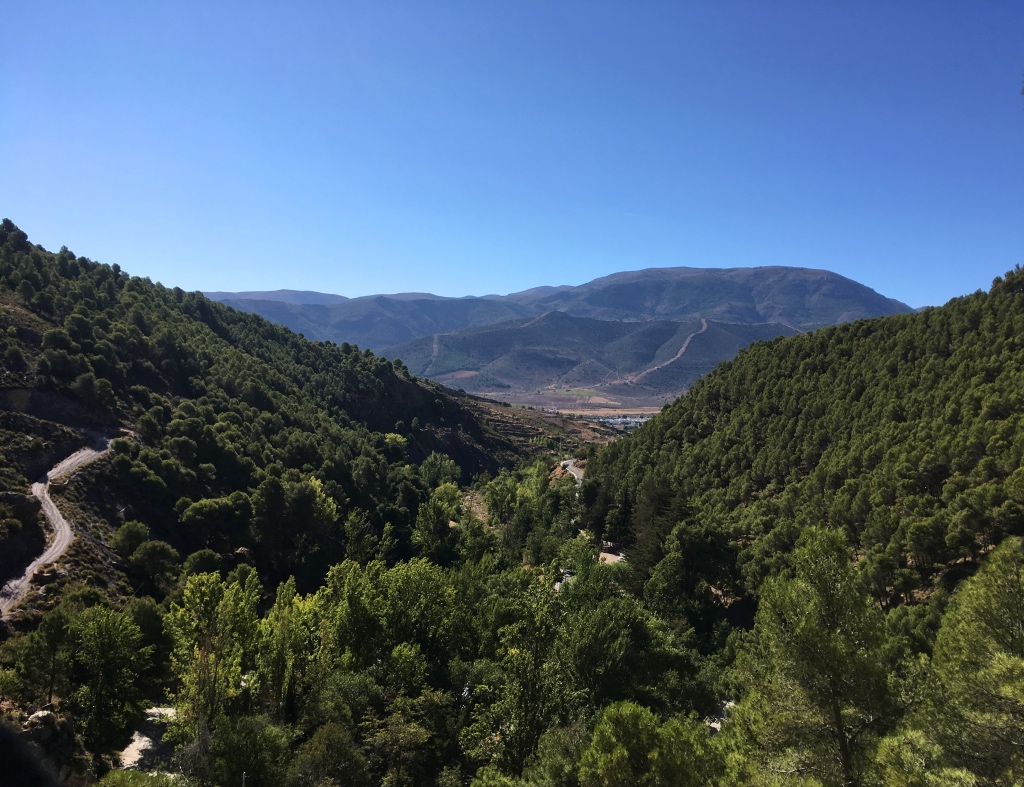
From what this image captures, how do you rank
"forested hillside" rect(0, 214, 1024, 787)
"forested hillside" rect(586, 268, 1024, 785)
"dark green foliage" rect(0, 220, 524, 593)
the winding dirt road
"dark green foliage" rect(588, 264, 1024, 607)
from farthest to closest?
"dark green foliage" rect(0, 220, 524, 593), "dark green foliage" rect(588, 264, 1024, 607), the winding dirt road, "forested hillside" rect(0, 214, 1024, 787), "forested hillside" rect(586, 268, 1024, 785)

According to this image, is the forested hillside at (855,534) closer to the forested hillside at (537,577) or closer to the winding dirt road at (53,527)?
the forested hillside at (537,577)

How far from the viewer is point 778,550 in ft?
172

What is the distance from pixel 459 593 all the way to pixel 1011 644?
34.0 meters

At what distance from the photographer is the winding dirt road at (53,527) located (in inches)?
1567

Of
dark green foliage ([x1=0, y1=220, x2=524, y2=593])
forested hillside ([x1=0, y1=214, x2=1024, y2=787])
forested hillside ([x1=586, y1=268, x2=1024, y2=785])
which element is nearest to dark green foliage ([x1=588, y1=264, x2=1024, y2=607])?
forested hillside ([x1=586, y1=268, x2=1024, y2=785])

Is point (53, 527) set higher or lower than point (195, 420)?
lower

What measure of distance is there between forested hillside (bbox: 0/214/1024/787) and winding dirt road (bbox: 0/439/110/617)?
1.29 meters

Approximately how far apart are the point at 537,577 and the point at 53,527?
43.8 metres

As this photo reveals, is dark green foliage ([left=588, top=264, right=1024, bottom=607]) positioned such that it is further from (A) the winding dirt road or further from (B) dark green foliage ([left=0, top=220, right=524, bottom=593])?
(A) the winding dirt road

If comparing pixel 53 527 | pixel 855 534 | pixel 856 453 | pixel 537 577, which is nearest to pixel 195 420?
pixel 53 527

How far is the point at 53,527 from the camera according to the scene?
157 feet

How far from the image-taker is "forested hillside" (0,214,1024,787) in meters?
16.3

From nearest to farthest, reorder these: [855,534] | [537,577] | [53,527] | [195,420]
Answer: [537,577] → [53,527] → [855,534] → [195,420]

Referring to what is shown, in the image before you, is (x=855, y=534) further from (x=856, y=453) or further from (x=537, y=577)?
(x=537, y=577)
